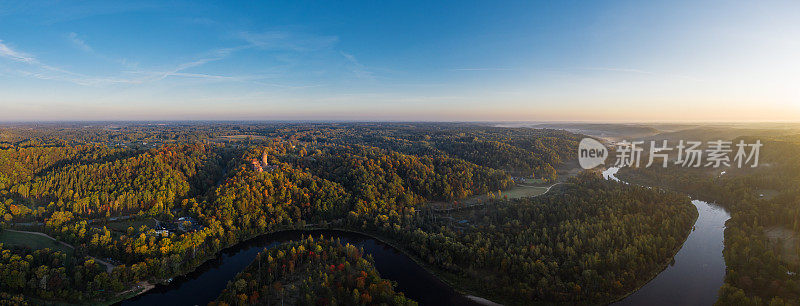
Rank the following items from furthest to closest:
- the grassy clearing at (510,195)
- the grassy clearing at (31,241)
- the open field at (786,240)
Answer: the grassy clearing at (510,195)
the grassy clearing at (31,241)
the open field at (786,240)

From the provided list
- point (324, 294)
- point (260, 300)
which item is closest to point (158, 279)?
point (260, 300)

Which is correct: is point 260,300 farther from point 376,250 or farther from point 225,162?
point 225,162

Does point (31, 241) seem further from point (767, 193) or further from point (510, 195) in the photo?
point (767, 193)

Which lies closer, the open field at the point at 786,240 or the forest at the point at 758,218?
the forest at the point at 758,218

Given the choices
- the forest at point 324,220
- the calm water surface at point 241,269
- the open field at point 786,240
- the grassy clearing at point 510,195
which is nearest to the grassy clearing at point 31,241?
the forest at point 324,220

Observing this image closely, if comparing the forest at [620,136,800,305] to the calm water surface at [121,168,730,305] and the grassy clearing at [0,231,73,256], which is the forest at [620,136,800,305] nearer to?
the calm water surface at [121,168,730,305]

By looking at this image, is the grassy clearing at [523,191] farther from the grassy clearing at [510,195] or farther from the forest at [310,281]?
the forest at [310,281]

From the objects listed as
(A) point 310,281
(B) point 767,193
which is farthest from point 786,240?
(A) point 310,281
